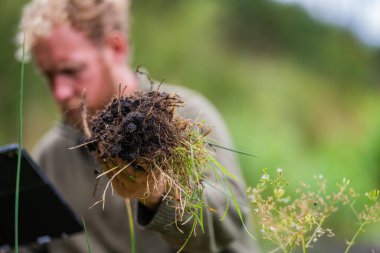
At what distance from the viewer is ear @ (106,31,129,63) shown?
2887mm

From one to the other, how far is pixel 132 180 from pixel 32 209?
0.87m

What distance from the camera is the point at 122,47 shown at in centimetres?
295

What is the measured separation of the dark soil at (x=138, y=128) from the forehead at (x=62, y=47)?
1316mm

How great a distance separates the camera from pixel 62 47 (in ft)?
8.94

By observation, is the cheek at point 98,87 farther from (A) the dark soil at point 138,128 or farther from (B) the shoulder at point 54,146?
(A) the dark soil at point 138,128

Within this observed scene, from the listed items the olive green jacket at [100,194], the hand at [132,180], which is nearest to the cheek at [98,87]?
the olive green jacket at [100,194]

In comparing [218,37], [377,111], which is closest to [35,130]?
[218,37]

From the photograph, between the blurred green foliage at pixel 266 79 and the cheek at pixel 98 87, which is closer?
the cheek at pixel 98 87

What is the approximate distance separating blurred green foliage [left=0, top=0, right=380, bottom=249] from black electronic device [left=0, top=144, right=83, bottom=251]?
445 centimetres

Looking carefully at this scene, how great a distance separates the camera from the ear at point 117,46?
9.47ft

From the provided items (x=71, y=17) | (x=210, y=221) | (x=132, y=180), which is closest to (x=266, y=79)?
(x=71, y=17)

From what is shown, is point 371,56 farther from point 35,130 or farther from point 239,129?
point 35,130

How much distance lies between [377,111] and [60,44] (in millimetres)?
5898

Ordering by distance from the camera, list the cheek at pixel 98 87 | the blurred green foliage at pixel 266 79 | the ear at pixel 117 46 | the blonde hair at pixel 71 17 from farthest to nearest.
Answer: the blurred green foliage at pixel 266 79 < the ear at pixel 117 46 < the blonde hair at pixel 71 17 < the cheek at pixel 98 87
